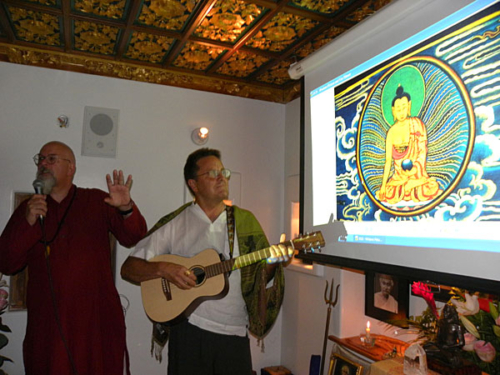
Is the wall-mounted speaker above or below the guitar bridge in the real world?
above

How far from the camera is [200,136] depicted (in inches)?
123

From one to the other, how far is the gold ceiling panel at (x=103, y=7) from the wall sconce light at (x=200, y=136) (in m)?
1.09

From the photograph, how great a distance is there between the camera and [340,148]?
1.72 meters

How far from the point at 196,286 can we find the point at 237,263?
0.27 metres

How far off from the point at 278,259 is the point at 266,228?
5.24 ft

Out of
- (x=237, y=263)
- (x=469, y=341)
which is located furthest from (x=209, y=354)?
(x=469, y=341)

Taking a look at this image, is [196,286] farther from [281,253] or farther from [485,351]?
[485,351]

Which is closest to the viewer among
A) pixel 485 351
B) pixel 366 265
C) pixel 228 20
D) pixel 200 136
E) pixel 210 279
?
pixel 485 351

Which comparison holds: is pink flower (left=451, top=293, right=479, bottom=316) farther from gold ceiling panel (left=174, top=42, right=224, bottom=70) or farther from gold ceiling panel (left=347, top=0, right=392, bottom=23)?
gold ceiling panel (left=174, top=42, right=224, bottom=70)

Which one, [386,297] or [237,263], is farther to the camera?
[386,297]

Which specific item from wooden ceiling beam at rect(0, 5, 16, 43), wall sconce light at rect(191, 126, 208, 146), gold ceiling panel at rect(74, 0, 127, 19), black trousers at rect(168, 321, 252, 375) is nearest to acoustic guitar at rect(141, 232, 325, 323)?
black trousers at rect(168, 321, 252, 375)

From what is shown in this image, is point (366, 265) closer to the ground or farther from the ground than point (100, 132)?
closer to the ground

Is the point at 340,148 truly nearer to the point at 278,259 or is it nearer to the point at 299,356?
the point at 278,259

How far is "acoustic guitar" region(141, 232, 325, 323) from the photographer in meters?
1.91
